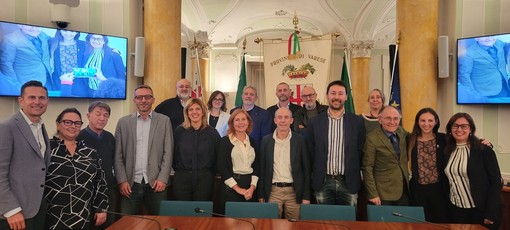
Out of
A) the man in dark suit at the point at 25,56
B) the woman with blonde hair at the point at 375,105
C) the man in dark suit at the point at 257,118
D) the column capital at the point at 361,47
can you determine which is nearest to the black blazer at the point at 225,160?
the man in dark suit at the point at 257,118

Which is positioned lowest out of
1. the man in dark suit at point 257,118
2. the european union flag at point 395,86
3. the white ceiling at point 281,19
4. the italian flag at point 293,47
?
the man in dark suit at point 257,118

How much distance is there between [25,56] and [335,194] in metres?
3.47

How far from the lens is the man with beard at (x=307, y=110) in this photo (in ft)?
13.0

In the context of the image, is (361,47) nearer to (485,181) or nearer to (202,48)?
(202,48)

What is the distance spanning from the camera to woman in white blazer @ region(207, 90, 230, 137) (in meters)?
3.87

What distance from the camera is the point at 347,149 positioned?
9.73ft

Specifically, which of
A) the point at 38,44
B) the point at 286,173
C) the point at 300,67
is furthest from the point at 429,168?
the point at 38,44

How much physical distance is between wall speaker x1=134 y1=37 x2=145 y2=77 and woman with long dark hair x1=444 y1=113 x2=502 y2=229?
357 cm

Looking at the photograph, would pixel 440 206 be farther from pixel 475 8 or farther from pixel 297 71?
pixel 297 71

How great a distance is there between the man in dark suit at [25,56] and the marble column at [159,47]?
1.18 meters

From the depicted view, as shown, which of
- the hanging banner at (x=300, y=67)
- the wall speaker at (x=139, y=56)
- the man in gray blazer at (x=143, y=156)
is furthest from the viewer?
the hanging banner at (x=300, y=67)

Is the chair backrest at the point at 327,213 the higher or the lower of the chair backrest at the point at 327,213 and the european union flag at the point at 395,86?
the lower

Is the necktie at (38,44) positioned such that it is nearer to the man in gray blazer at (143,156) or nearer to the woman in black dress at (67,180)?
the man in gray blazer at (143,156)

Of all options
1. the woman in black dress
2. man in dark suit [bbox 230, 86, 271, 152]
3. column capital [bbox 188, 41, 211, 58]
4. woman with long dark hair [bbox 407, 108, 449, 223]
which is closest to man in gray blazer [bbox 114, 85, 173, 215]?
the woman in black dress
